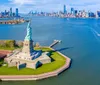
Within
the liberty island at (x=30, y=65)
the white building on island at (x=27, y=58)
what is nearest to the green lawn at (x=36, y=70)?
the liberty island at (x=30, y=65)

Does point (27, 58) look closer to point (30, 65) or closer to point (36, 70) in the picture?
point (30, 65)

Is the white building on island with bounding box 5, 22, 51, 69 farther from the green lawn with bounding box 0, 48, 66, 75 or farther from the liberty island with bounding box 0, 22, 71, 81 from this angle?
the green lawn with bounding box 0, 48, 66, 75

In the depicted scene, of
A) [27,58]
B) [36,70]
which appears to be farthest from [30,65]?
[27,58]

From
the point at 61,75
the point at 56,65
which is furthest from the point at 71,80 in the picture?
the point at 56,65

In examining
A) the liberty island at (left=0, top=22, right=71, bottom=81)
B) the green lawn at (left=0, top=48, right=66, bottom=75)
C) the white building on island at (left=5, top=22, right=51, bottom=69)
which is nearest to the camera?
the liberty island at (left=0, top=22, right=71, bottom=81)

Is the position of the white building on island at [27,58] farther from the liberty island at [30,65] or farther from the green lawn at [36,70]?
the green lawn at [36,70]

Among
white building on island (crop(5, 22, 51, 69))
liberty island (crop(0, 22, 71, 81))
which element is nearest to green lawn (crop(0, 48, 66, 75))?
liberty island (crop(0, 22, 71, 81))

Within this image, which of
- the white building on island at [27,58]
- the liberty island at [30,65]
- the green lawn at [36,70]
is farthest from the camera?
the white building on island at [27,58]

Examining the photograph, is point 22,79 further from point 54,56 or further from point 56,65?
point 54,56

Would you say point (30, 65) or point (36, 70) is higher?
point (30, 65)

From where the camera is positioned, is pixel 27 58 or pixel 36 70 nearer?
pixel 36 70

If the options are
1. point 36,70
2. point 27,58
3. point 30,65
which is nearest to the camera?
point 36,70

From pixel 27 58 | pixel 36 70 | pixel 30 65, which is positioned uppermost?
pixel 27 58
